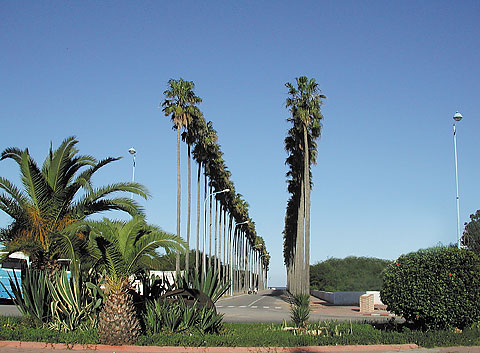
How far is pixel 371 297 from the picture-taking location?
3491 cm

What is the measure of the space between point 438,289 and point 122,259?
8.98 meters

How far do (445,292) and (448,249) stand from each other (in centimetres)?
159

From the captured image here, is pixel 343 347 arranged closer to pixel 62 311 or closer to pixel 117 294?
pixel 117 294

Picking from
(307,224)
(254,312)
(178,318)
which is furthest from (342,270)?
(178,318)

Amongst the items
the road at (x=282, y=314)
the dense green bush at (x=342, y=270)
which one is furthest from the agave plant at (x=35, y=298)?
the dense green bush at (x=342, y=270)

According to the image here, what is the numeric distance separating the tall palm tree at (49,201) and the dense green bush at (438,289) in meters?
8.36

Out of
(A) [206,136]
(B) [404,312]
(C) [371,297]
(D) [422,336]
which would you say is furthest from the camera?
(A) [206,136]

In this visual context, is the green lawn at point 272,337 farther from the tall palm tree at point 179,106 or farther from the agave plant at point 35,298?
the tall palm tree at point 179,106

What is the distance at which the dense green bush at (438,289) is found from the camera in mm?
15477

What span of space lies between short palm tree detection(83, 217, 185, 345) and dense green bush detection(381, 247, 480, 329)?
A: 677 cm

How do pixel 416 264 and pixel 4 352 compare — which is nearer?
pixel 4 352

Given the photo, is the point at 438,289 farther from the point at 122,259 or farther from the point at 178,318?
the point at 122,259

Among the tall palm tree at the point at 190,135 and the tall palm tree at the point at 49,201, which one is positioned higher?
the tall palm tree at the point at 190,135

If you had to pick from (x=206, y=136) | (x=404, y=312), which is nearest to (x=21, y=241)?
(x=404, y=312)
